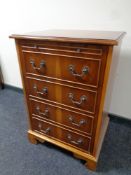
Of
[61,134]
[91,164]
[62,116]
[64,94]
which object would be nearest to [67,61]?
[64,94]

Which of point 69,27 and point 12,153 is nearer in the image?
point 12,153

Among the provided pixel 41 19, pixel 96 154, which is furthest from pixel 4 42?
pixel 96 154

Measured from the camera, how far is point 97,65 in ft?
2.53

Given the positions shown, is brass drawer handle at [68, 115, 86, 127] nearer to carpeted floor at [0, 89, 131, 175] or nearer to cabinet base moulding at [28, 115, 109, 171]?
cabinet base moulding at [28, 115, 109, 171]

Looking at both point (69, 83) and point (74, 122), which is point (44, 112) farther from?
point (69, 83)

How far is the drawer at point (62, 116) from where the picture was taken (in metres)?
0.97

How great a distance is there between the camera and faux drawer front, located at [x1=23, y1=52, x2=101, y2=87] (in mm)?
794

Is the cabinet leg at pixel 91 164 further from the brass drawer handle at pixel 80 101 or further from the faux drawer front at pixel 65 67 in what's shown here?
the faux drawer front at pixel 65 67

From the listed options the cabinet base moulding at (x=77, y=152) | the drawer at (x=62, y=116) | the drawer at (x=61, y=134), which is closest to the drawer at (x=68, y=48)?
the drawer at (x=62, y=116)

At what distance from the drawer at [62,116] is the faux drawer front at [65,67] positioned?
0.77 feet

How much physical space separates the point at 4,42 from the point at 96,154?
1677 mm

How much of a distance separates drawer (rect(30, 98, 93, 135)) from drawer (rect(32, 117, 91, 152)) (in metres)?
0.05

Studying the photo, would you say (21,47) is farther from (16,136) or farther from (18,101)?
(18,101)

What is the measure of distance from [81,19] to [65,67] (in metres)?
0.68
